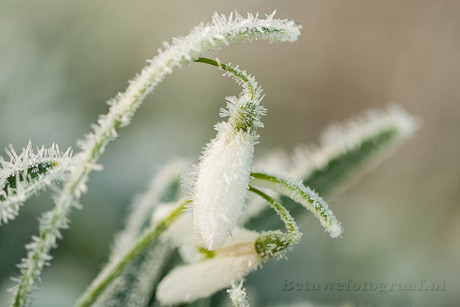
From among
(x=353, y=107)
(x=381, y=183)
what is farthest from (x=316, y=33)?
(x=381, y=183)

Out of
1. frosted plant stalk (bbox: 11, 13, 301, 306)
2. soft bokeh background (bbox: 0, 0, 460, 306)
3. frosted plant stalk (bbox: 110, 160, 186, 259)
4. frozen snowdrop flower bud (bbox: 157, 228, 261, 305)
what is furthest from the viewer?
soft bokeh background (bbox: 0, 0, 460, 306)

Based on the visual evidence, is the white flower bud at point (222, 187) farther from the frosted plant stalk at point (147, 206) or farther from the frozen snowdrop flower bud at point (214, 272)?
the frosted plant stalk at point (147, 206)

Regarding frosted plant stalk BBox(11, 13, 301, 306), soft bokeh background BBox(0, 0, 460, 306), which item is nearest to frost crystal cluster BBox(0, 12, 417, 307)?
frosted plant stalk BBox(11, 13, 301, 306)

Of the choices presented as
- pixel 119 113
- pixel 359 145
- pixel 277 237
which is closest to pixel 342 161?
pixel 359 145

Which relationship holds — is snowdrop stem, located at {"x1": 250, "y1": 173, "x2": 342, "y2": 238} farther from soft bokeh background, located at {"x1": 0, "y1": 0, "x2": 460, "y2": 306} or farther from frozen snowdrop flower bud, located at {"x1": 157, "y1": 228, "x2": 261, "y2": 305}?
soft bokeh background, located at {"x1": 0, "y1": 0, "x2": 460, "y2": 306}

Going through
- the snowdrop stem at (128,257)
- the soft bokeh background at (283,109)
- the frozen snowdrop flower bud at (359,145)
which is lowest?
the snowdrop stem at (128,257)

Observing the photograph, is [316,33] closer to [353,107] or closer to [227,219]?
[353,107]

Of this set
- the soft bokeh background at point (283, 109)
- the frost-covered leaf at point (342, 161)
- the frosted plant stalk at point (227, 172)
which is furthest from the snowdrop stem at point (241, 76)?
the soft bokeh background at point (283, 109)
